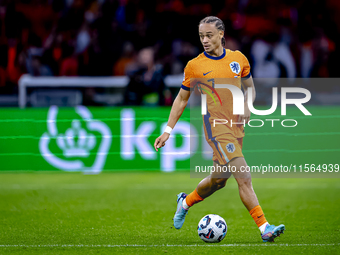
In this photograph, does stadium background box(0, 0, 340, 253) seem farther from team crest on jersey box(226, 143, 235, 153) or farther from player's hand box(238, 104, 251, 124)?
player's hand box(238, 104, 251, 124)

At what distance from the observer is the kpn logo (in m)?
11.3

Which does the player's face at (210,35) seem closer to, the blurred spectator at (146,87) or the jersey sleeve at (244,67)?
the jersey sleeve at (244,67)

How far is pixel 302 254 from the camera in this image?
17.3 feet

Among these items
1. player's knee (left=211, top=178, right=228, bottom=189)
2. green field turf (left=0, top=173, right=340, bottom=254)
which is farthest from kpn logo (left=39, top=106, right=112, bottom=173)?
player's knee (left=211, top=178, right=228, bottom=189)

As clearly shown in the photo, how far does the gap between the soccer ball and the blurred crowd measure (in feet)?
23.4

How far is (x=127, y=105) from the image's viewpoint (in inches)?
478

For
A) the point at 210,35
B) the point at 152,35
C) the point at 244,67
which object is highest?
the point at 152,35

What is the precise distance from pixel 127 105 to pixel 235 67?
21.3 feet

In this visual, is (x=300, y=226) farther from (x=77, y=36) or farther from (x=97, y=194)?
(x=77, y=36)

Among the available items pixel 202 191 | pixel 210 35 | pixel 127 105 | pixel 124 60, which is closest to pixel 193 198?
pixel 202 191

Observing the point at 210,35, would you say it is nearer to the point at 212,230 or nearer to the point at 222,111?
the point at 222,111

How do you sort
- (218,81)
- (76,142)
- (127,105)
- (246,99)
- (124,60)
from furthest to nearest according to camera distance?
(124,60)
(127,105)
(76,142)
(246,99)
(218,81)

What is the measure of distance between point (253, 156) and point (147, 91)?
2.60 metres

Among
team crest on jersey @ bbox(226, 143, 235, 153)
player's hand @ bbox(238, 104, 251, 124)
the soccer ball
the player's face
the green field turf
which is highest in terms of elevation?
the player's face
